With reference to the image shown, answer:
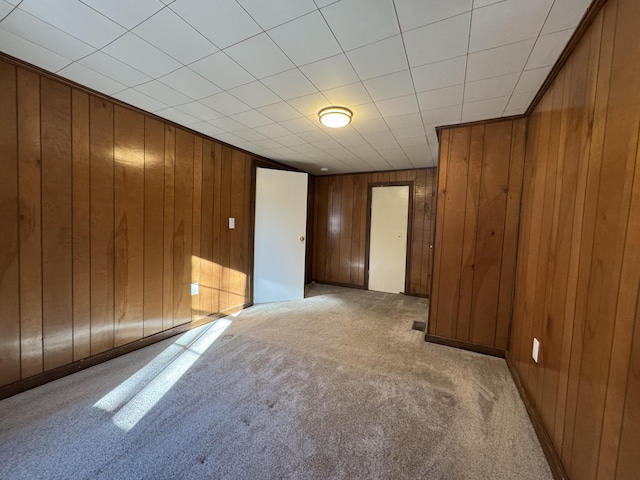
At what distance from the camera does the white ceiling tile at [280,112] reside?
213cm

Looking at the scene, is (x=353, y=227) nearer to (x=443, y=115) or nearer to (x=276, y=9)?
(x=443, y=115)

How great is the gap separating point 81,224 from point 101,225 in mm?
128

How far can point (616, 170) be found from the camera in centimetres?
94

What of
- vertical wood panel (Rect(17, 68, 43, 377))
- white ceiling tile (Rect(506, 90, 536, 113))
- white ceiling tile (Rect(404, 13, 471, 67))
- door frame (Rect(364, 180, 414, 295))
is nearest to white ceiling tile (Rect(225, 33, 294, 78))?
white ceiling tile (Rect(404, 13, 471, 67))

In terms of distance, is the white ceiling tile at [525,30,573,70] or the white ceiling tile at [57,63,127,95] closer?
the white ceiling tile at [525,30,573,70]

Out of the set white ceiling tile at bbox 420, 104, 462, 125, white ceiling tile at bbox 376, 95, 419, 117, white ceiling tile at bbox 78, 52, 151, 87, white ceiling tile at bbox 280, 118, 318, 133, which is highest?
white ceiling tile at bbox 420, 104, 462, 125

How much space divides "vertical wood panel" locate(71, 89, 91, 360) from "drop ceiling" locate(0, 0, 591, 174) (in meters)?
0.26

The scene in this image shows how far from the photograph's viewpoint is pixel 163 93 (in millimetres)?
1981

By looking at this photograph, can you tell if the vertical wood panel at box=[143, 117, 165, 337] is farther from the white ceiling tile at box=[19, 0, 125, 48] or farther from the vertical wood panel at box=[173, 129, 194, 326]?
the white ceiling tile at box=[19, 0, 125, 48]

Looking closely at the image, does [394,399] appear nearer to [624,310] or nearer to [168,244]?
[624,310]

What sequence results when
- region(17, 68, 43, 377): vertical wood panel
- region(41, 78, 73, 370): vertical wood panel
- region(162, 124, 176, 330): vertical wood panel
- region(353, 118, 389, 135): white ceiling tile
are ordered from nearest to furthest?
region(17, 68, 43, 377): vertical wood panel
region(41, 78, 73, 370): vertical wood panel
region(353, 118, 389, 135): white ceiling tile
region(162, 124, 176, 330): vertical wood panel

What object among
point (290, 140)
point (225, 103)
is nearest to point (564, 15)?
point (225, 103)

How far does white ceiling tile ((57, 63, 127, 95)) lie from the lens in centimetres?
170

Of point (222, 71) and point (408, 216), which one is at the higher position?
point (222, 71)
